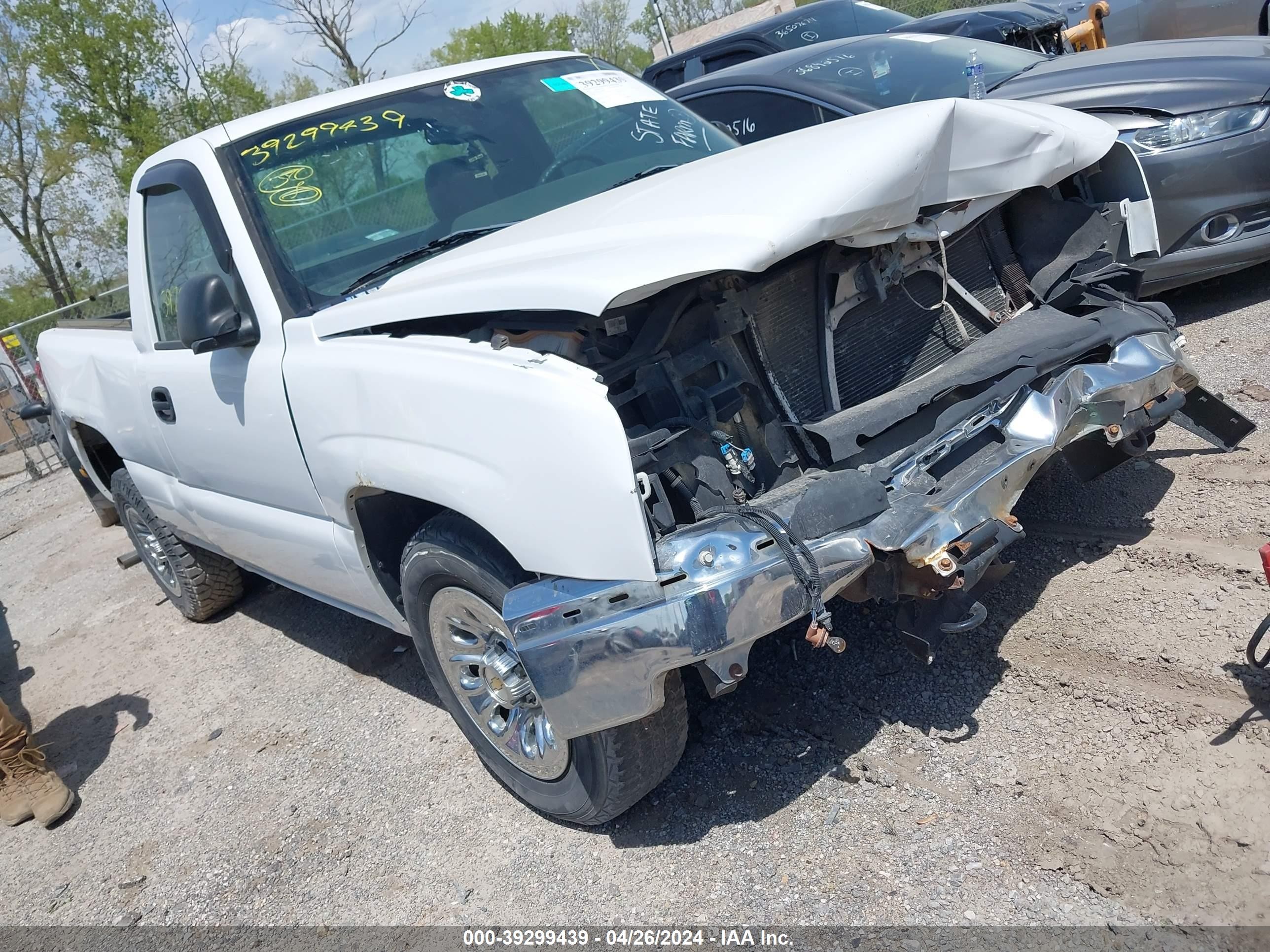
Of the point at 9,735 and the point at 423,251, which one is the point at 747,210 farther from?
the point at 9,735

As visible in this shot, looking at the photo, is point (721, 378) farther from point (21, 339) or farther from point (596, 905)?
point (21, 339)

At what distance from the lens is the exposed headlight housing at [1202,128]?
453cm

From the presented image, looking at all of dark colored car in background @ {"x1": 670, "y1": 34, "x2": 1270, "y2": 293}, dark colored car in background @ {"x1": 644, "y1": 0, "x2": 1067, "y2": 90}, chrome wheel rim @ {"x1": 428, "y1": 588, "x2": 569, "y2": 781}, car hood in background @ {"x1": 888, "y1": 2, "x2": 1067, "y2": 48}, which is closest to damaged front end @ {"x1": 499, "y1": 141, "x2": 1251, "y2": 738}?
chrome wheel rim @ {"x1": 428, "y1": 588, "x2": 569, "y2": 781}

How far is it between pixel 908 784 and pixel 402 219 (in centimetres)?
242

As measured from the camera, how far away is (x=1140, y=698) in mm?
2641

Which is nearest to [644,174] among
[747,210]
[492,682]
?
[747,210]

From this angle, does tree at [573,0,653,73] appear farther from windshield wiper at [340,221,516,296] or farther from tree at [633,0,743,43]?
windshield wiper at [340,221,516,296]

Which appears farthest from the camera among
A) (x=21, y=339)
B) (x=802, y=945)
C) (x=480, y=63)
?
(x=21, y=339)

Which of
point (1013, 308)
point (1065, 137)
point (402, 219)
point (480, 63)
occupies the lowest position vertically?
point (1013, 308)

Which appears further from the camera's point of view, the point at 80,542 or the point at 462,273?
the point at 80,542

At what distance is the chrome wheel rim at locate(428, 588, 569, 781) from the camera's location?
2.72 m

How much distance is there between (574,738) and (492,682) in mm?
451

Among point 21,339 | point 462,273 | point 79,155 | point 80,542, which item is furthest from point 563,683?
point 79,155

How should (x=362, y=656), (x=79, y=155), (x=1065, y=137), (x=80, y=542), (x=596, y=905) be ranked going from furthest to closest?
(x=79, y=155) < (x=80, y=542) < (x=362, y=656) < (x=1065, y=137) < (x=596, y=905)
